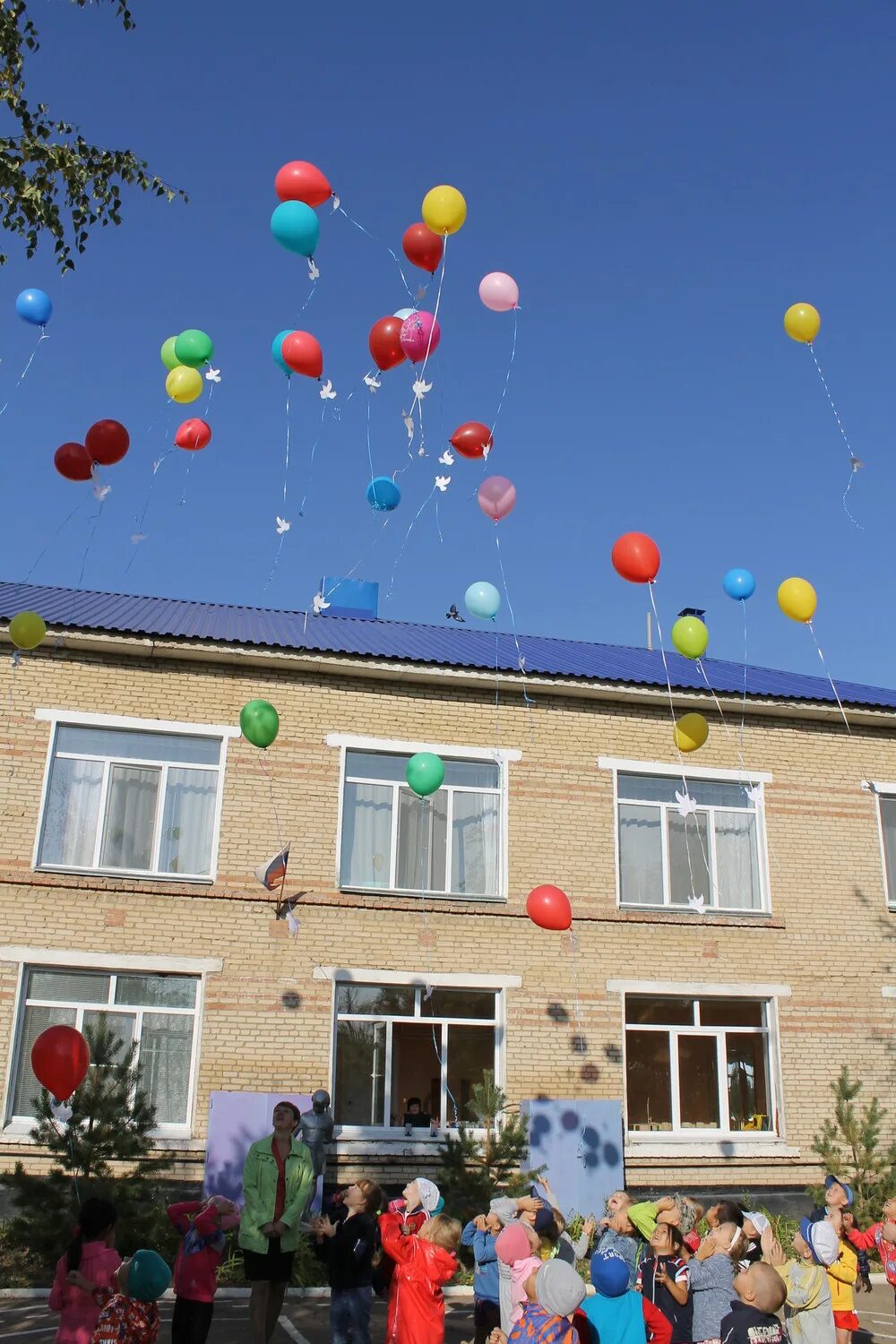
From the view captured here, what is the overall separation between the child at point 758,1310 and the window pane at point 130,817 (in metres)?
9.41

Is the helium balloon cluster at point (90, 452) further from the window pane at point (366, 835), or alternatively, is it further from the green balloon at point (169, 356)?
the window pane at point (366, 835)

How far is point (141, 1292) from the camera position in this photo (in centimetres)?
549

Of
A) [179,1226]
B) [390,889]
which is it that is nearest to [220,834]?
[390,889]

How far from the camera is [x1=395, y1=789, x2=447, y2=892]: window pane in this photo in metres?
14.0

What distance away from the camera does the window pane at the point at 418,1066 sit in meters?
13.4

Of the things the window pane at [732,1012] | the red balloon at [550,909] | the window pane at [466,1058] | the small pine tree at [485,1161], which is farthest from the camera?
the window pane at [732,1012]

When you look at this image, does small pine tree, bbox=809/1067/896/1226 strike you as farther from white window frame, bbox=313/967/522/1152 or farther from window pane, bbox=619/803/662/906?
white window frame, bbox=313/967/522/1152

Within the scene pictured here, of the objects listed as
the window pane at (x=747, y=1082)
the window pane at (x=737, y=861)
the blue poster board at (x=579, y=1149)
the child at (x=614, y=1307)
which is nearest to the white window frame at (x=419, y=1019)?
the blue poster board at (x=579, y=1149)

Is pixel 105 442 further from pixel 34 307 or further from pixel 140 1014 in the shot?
pixel 140 1014

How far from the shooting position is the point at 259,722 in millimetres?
11312

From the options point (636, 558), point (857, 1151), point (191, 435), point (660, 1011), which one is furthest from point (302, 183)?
point (857, 1151)

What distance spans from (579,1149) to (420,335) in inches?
346

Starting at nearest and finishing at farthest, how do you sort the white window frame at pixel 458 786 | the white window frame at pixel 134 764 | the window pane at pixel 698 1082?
the white window frame at pixel 134 764 → the white window frame at pixel 458 786 → the window pane at pixel 698 1082

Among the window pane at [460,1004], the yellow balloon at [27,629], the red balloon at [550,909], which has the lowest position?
the window pane at [460,1004]
